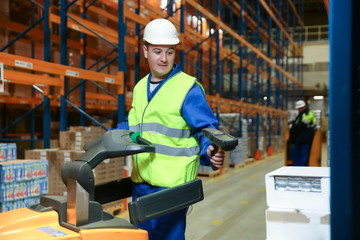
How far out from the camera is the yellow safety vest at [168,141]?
233cm

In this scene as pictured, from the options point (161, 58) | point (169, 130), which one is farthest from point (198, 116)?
point (161, 58)

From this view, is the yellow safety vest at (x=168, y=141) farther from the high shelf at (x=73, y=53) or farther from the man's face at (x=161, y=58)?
the high shelf at (x=73, y=53)

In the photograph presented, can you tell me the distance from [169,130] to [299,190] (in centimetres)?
88

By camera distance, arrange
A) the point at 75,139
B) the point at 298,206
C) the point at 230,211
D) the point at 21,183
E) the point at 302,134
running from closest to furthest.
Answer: the point at 298,206, the point at 21,183, the point at 75,139, the point at 230,211, the point at 302,134

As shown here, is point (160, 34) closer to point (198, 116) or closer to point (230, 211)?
point (198, 116)

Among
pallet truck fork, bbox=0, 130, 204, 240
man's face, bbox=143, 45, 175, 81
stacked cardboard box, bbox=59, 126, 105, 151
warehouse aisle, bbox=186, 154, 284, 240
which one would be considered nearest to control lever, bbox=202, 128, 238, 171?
pallet truck fork, bbox=0, 130, 204, 240

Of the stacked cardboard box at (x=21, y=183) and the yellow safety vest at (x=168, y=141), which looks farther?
the stacked cardboard box at (x=21, y=183)

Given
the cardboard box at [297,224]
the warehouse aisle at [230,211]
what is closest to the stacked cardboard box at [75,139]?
the warehouse aisle at [230,211]

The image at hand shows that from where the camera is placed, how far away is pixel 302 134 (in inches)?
341

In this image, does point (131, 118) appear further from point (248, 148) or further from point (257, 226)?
point (248, 148)

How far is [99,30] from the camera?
7.67 m

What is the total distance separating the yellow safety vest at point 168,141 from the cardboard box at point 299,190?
0.54 m

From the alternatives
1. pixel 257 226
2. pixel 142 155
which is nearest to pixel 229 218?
pixel 257 226

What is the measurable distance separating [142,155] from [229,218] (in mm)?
4597
